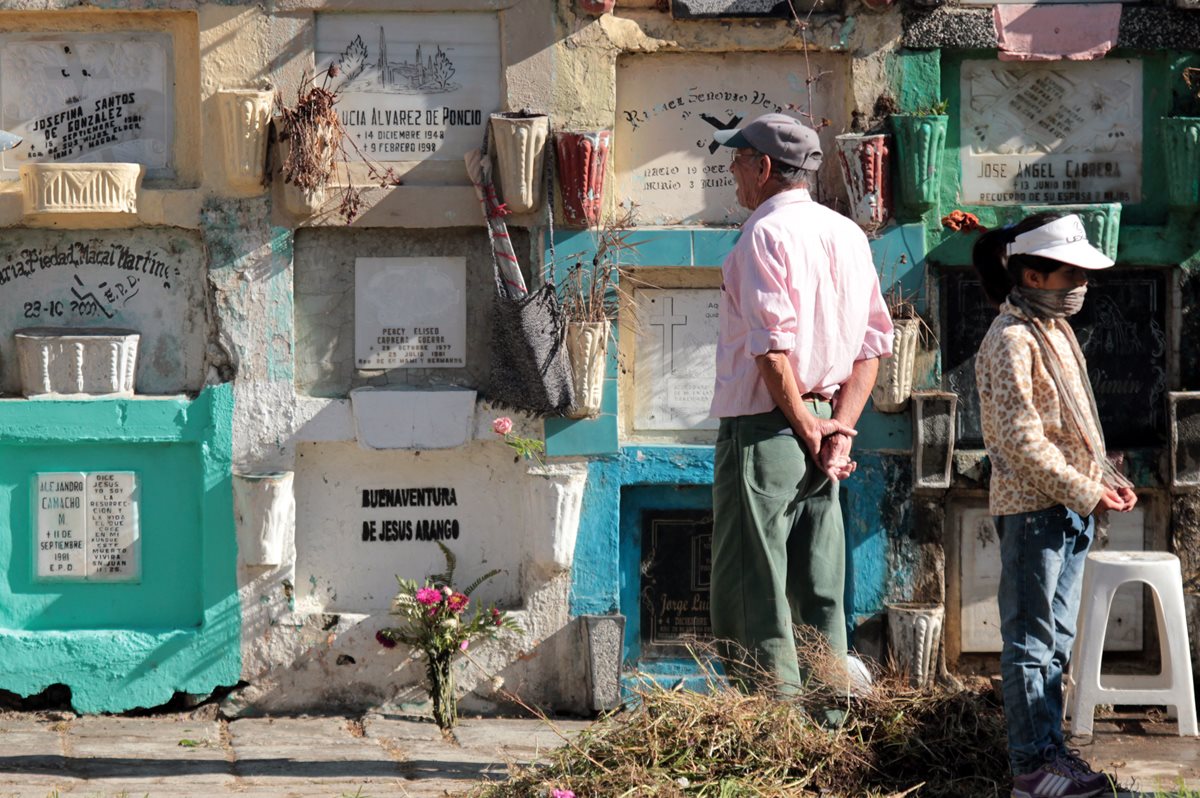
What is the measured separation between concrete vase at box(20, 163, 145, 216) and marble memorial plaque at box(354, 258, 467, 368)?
3.17ft

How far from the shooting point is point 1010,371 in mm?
4355

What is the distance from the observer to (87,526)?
6.47 m

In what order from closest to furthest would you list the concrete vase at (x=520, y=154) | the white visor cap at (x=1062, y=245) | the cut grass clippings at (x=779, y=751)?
the cut grass clippings at (x=779, y=751) → the white visor cap at (x=1062, y=245) → the concrete vase at (x=520, y=154)

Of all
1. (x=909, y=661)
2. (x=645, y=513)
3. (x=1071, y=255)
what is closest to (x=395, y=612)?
(x=645, y=513)

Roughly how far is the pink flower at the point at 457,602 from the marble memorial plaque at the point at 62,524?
4.97 feet

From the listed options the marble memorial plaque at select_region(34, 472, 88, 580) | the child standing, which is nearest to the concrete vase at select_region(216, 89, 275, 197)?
the marble memorial plaque at select_region(34, 472, 88, 580)

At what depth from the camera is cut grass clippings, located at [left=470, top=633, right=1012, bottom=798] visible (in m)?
4.26

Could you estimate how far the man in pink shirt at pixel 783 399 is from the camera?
4.45m

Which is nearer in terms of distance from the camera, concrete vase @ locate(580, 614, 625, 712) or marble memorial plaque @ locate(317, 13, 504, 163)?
concrete vase @ locate(580, 614, 625, 712)

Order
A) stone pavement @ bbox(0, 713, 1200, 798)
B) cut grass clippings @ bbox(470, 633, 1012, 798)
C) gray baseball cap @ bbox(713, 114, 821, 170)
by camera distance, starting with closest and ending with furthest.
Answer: cut grass clippings @ bbox(470, 633, 1012, 798)
gray baseball cap @ bbox(713, 114, 821, 170)
stone pavement @ bbox(0, 713, 1200, 798)

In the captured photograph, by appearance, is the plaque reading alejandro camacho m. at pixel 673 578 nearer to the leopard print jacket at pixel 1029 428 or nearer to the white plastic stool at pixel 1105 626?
the white plastic stool at pixel 1105 626

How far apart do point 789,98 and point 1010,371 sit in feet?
8.24

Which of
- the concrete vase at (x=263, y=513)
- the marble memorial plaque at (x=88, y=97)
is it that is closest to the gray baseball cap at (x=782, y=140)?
the concrete vase at (x=263, y=513)

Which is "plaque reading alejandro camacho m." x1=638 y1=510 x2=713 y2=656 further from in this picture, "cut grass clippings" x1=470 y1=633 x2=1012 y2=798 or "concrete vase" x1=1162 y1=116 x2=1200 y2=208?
"concrete vase" x1=1162 y1=116 x2=1200 y2=208
